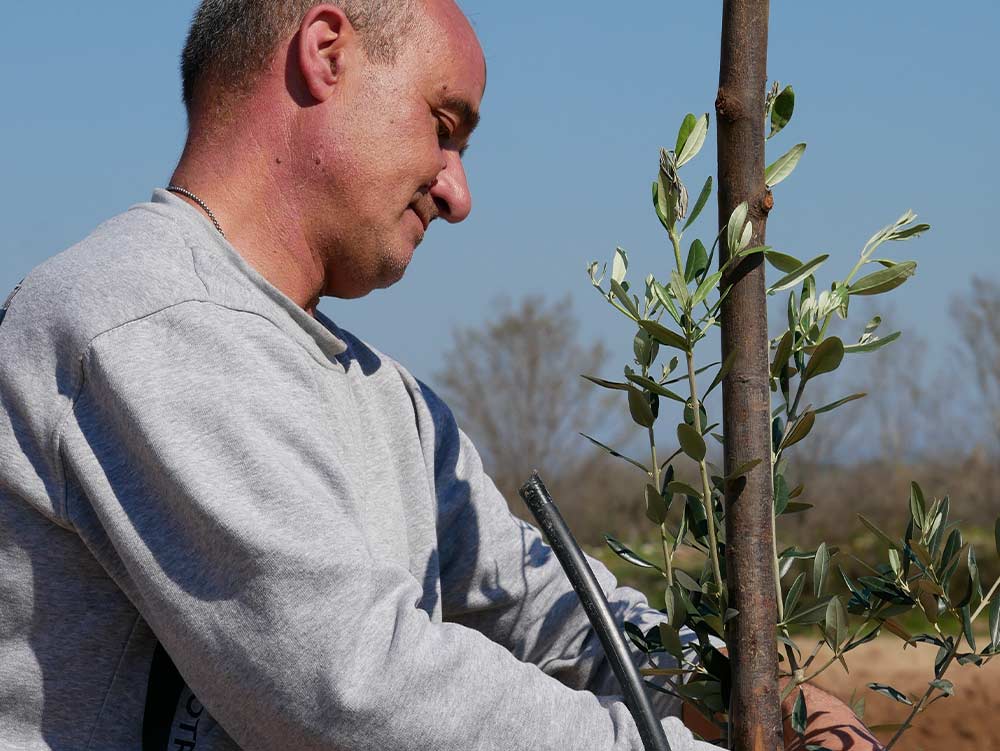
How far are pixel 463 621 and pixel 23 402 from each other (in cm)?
102

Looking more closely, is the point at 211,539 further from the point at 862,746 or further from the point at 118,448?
the point at 862,746

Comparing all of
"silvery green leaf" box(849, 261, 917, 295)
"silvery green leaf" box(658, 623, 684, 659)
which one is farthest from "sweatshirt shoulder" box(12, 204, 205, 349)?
"silvery green leaf" box(849, 261, 917, 295)

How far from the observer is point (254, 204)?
1707mm

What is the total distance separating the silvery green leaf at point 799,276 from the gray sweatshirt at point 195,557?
1.72 ft

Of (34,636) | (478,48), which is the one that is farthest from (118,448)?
(478,48)

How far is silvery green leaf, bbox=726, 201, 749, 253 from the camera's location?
1.39 meters

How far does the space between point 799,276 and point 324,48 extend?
29.5 inches

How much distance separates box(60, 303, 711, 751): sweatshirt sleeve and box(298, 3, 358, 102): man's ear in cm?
49

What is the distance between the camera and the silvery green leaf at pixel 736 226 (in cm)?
139

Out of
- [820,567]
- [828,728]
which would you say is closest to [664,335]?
[820,567]

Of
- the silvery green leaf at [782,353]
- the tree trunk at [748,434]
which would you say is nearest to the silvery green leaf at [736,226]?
the tree trunk at [748,434]

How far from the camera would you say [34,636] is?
4.65ft

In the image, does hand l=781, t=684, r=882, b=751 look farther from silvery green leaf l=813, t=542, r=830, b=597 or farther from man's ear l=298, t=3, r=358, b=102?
man's ear l=298, t=3, r=358, b=102

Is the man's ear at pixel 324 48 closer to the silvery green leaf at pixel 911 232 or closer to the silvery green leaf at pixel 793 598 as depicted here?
the silvery green leaf at pixel 911 232
